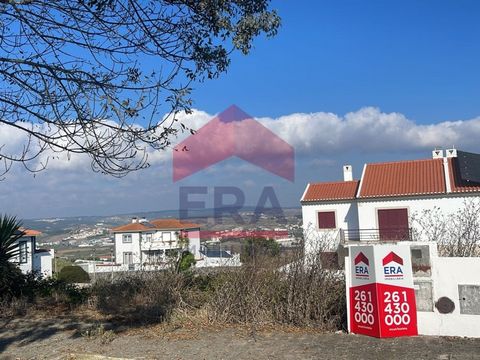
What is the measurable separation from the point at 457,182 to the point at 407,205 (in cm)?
352

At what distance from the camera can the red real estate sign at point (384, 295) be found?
664cm

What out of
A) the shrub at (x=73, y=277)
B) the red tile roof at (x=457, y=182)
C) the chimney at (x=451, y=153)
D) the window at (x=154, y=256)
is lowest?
the shrub at (x=73, y=277)

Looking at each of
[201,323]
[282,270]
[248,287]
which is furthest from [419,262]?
[201,323]

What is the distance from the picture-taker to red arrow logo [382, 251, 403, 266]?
22.4 ft

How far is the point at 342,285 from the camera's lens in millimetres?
7758

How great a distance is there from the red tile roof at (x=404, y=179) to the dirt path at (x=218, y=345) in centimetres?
2803

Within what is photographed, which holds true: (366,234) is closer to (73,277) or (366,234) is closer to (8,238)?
(73,277)

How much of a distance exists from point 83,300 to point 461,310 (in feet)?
25.2

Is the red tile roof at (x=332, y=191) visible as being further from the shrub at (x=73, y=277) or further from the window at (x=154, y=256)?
the window at (x=154, y=256)

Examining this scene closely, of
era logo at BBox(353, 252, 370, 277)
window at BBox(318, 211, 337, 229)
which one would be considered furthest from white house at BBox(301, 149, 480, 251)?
era logo at BBox(353, 252, 370, 277)

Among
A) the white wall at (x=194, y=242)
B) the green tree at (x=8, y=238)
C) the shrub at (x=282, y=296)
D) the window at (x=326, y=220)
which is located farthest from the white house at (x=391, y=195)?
the shrub at (x=282, y=296)

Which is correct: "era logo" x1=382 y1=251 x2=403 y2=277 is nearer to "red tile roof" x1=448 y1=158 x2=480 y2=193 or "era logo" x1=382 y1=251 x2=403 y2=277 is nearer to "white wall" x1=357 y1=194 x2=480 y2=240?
"white wall" x1=357 y1=194 x2=480 y2=240

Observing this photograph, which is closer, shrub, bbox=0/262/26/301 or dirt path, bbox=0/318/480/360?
dirt path, bbox=0/318/480/360

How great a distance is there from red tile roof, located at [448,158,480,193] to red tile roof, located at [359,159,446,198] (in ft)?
1.95
